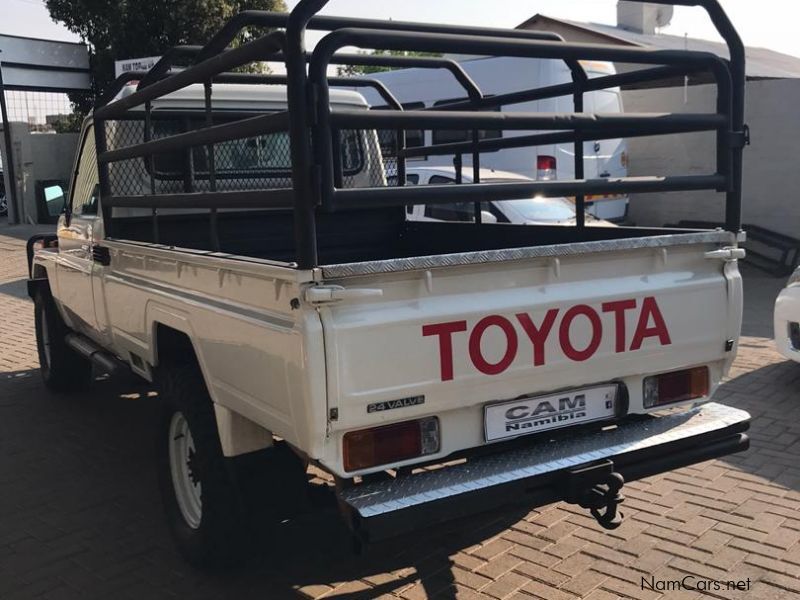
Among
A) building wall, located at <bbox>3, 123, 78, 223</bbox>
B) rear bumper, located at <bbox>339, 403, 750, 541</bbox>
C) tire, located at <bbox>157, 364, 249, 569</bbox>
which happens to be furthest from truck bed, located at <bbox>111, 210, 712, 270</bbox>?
building wall, located at <bbox>3, 123, 78, 223</bbox>

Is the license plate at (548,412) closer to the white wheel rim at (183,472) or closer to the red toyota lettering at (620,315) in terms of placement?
the red toyota lettering at (620,315)

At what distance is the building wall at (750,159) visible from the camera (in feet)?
40.8

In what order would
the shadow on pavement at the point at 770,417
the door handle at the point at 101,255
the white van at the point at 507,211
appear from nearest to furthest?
the shadow on pavement at the point at 770,417 < the door handle at the point at 101,255 < the white van at the point at 507,211

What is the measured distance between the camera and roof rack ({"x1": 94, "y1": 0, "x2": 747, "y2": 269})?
2557 mm

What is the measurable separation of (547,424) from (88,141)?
3606mm

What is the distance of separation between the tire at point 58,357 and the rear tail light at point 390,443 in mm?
4154

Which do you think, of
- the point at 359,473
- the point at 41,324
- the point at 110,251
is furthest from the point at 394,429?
the point at 41,324

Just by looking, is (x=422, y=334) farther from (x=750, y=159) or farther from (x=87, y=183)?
(x=750, y=159)

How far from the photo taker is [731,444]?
10.8 feet

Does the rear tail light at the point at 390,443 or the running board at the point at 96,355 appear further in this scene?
the running board at the point at 96,355

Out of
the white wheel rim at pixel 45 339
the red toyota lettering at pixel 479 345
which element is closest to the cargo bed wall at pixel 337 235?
the red toyota lettering at pixel 479 345

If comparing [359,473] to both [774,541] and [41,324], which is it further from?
[41,324]

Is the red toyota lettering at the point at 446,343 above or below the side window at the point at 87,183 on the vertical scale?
below

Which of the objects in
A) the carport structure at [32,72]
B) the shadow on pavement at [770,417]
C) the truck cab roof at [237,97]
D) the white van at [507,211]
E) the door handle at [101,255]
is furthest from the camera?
the carport structure at [32,72]
